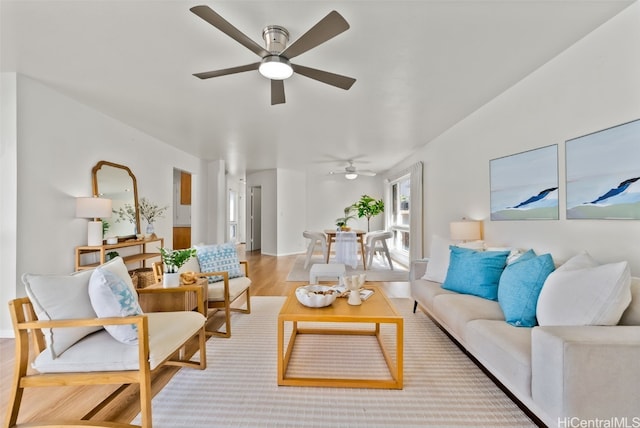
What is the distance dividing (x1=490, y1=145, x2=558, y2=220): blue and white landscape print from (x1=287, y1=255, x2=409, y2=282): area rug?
238 cm

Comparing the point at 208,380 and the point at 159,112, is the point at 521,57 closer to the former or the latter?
the point at 208,380

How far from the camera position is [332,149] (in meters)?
5.61

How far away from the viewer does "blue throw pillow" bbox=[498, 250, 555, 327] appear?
5.95ft

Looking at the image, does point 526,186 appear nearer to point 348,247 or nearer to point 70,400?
point 348,247

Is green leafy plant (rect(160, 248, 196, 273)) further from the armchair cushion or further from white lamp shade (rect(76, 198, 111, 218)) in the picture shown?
white lamp shade (rect(76, 198, 111, 218))

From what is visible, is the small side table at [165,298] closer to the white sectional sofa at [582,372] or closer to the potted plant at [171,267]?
the potted plant at [171,267]

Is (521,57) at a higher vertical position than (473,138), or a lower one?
higher

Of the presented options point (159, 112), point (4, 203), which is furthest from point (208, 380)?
point (159, 112)

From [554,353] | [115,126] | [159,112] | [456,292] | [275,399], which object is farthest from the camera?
[115,126]

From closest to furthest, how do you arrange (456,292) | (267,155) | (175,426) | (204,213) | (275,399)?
1. (175,426)
2. (275,399)
3. (456,292)
4. (267,155)
5. (204,213)

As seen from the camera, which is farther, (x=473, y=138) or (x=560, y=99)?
(x=473, y=138)

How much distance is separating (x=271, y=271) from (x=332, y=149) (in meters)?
2.77

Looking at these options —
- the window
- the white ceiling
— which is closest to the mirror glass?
the white ceiling

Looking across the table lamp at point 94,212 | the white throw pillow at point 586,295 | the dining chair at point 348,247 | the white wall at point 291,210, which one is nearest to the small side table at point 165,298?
the table lamp at point 94,212
